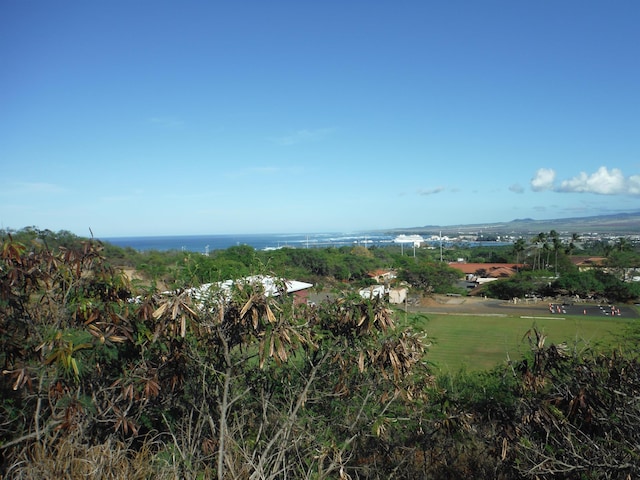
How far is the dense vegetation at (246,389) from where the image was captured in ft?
12.2

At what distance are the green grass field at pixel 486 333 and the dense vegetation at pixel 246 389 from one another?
48.4 ft

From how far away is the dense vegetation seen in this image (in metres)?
3.71

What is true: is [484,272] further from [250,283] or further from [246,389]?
[250,283]

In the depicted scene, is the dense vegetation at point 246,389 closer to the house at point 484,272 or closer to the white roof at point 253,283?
the white roof at point 253,283

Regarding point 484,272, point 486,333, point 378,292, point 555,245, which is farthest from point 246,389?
point 484,272

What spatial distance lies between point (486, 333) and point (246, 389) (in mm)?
27853

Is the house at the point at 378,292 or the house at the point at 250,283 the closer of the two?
the house at the point at 250,283

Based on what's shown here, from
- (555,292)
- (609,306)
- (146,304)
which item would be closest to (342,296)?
(146,304)

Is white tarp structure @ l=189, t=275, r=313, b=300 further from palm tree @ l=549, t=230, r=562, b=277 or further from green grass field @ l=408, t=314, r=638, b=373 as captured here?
palm tree @ l=549, t=230, r=562, b=277

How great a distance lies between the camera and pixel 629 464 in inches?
138

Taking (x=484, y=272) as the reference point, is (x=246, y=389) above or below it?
above

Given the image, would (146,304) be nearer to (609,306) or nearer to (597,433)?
(597,433)

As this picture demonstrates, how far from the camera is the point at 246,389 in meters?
4.42

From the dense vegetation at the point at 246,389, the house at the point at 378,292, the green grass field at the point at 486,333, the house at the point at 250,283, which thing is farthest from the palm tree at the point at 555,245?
the house at the point at 250,283
